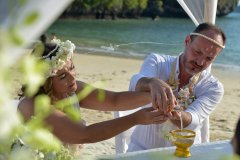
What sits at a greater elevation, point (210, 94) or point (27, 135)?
point (27, 135)

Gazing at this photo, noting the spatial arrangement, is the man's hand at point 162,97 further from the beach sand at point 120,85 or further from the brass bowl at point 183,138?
the beach sand at point 120,85

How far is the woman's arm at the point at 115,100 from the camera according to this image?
3.19 m

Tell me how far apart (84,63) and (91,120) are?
8.95 meters

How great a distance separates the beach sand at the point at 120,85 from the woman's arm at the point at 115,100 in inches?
16.8

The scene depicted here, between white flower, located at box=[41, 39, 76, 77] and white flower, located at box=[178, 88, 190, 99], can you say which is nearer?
white flower, located at box=[41, 39, 76, 77]

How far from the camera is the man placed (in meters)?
3.44

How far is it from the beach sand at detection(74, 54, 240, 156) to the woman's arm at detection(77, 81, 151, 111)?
0.43m

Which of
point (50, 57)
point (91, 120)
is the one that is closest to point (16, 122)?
point (50, 57)

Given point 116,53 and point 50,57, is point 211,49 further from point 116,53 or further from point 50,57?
point 116,53

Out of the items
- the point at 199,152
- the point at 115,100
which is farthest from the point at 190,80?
the point at 199,152

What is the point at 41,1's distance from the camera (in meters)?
0.62

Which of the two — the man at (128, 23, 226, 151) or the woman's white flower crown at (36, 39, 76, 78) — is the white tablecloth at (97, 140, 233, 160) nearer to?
the man at (128, 23, 226, 151)

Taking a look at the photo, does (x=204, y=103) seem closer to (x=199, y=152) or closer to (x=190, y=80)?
(x=190, y=80)

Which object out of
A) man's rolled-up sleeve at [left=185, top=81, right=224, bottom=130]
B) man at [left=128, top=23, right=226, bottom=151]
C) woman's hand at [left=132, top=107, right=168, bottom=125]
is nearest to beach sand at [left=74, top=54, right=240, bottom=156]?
man at [left=128, top=23, right=226, bottom=151]
